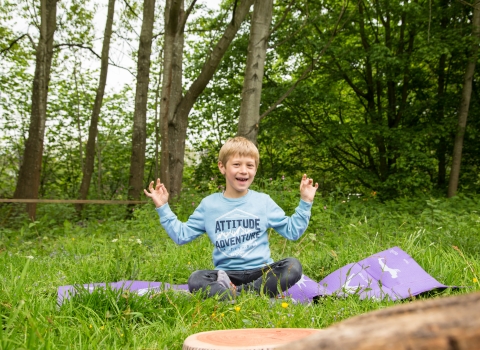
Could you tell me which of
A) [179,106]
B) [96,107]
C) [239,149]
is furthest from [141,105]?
[239,149]

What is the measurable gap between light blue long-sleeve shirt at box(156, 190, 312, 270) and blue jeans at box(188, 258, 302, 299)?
0.07 m

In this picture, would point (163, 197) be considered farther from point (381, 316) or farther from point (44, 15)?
point (44, 15)

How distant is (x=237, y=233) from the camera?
123 inches

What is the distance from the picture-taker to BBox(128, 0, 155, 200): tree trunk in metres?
9.44

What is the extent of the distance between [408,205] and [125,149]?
30.0 ft

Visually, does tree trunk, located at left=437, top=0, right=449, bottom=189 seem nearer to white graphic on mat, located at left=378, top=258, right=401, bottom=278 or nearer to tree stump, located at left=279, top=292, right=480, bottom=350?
white graphic on mat, located at left=378, top=258, right=401, bottom=278

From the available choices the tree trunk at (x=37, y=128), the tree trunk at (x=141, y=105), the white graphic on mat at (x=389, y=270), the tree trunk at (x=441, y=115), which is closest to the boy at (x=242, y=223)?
the white graphic on mat at (x=389, y=270)

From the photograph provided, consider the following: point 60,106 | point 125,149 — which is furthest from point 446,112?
point 60,106

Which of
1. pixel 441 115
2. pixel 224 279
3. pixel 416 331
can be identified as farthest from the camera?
pixel 441 115

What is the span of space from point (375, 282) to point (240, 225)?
40.1 inches

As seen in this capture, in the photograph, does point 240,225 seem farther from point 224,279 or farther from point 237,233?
point 224,279

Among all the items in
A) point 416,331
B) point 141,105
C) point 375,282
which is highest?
point 141,105

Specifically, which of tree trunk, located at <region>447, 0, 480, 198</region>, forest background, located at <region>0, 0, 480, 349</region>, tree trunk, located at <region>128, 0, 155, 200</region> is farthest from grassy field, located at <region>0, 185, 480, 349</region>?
tree trunk, located at <region>447, 0, 480, 198</region>

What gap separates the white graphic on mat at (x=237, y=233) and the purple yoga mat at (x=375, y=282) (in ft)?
1.21
